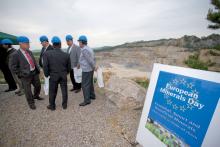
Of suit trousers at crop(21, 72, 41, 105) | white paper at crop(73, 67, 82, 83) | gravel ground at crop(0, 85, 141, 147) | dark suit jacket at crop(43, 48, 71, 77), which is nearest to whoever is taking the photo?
gravel ground at crop(0, 85, 141, 147)

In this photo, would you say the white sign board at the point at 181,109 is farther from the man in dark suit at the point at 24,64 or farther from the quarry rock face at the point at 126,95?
the man in dark suit at the point at 24,64

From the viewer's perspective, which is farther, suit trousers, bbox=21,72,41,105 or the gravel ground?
suit trousers, bbox=21,72,41,105

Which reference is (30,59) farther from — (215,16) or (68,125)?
(215,16)

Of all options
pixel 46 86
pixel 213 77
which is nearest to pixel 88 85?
pixel 46 86

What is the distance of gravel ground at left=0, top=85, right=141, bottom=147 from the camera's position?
261 cm

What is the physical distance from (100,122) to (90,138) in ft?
1.85

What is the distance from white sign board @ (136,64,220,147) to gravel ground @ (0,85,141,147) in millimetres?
638

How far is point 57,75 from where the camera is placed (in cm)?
350

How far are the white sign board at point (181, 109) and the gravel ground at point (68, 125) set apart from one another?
64 centimetres

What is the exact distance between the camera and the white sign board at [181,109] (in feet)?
4.79

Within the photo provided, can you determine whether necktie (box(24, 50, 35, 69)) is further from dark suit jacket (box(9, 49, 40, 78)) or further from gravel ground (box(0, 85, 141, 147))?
gravel ground (box(0, 85, 141, 147))

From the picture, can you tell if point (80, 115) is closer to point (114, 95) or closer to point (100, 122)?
point (100, 122)

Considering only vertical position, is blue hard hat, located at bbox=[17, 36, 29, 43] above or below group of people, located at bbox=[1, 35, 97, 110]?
above

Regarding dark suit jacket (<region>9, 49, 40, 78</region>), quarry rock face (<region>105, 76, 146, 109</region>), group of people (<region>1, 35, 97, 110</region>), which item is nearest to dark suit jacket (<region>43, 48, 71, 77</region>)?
group of people (<region>1, 35, 97, 110</region>)
